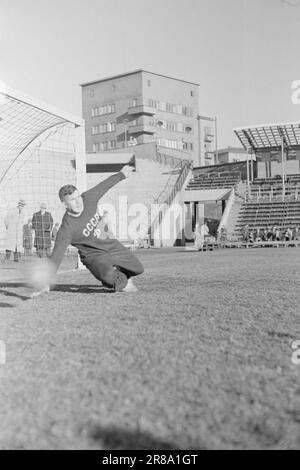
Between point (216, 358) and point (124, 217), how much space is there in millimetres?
34779

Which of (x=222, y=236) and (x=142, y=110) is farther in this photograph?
(x=142, y=110)

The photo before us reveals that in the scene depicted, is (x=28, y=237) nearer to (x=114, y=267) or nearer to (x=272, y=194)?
(x=114, y=267)

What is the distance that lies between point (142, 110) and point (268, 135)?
24257 mm

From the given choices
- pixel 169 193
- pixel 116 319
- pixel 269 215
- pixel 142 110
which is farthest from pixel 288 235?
pixel 142 110

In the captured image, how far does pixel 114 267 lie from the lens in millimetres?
6809

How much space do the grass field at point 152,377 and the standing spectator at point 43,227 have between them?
7.56 m

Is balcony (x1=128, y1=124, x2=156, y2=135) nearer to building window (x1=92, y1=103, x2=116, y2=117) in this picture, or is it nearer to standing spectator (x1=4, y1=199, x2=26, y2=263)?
building window (x1=92, y1=103, x2=116, y2=117)

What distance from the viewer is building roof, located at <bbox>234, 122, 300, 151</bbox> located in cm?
3444

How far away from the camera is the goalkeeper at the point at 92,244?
630 cm

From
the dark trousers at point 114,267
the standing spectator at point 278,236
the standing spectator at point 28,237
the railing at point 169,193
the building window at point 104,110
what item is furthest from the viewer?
the building window at point 104,110

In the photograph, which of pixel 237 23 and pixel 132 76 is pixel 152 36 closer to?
pixel 237 23
